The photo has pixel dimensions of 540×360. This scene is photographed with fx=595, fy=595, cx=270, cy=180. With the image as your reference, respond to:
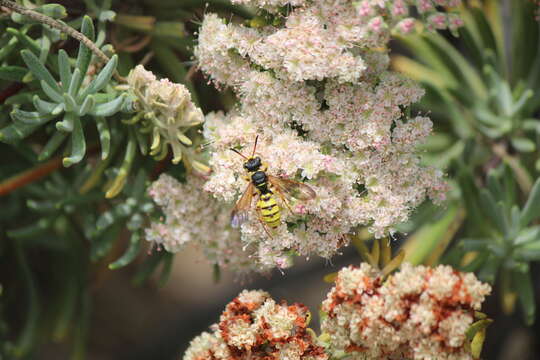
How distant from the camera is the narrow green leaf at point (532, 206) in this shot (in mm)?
1738

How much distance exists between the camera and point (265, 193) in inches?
61.4

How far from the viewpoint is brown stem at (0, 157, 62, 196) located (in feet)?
6.38

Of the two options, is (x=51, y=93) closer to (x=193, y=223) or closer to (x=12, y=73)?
(x=12, y=73)

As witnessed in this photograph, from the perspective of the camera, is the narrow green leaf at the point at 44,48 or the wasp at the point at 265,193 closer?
the wasp at the point at 265,193

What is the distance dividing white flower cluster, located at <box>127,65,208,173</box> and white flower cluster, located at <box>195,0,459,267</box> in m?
0.11

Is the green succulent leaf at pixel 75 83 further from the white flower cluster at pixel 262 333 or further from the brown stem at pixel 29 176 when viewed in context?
the white flower cluster at pixel 262 333

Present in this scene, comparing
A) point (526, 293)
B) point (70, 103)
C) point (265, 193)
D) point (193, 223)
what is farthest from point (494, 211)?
point (70, 103)

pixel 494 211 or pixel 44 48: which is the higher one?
pixel 44 48

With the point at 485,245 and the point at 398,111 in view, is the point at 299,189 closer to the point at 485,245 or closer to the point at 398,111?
the point at 398,111

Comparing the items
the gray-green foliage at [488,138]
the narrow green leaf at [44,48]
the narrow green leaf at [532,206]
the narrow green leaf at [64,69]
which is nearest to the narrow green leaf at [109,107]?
the narrow green leaf at [64,69]

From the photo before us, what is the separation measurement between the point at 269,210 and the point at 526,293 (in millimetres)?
1006

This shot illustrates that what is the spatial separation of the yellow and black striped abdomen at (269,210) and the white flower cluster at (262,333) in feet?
0.67

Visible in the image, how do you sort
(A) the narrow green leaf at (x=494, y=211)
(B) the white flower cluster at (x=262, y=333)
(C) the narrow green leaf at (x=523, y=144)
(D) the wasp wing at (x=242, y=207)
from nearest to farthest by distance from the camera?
(B) the white flower cluster at (x=262, y=333)
(D) the wasp wing at (x=242, y=207)
(A) the narrow green leaf at (x=494, y=211)
(C) the narrow green leaf at (x=523, y=144)

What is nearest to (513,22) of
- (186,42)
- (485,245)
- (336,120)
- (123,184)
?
(485,245)
